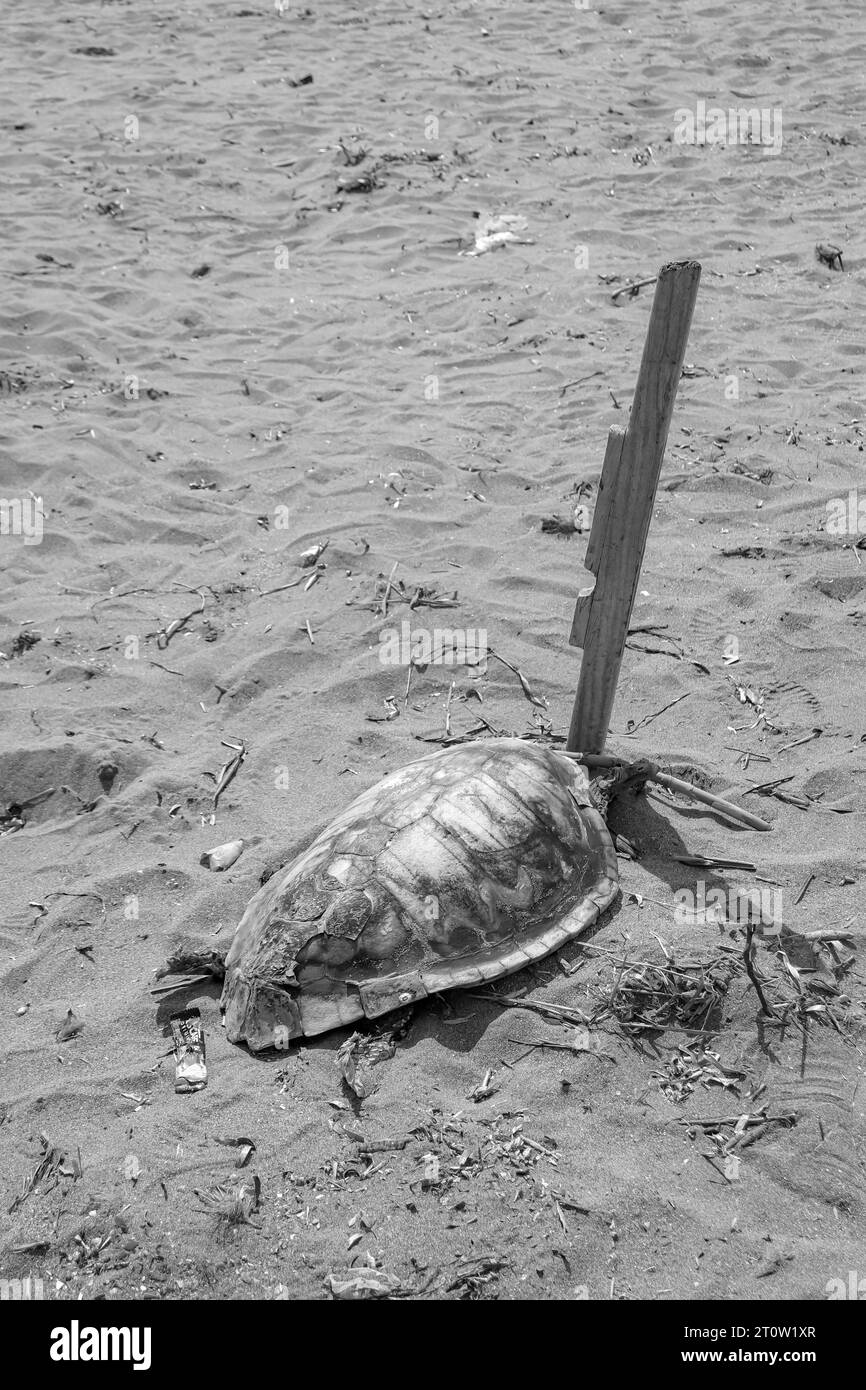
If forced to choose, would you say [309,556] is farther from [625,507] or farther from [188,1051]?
[188,1051]

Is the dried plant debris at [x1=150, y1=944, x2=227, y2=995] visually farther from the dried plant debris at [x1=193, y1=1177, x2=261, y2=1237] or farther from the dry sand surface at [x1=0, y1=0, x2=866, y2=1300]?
Answer: the dried plant debris at [x1=193, y1=1177, x2=261, y2=1237]

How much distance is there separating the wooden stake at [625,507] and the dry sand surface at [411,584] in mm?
371

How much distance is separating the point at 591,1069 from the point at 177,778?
2085 mm

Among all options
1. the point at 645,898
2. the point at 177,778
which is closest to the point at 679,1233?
the point at 645,898

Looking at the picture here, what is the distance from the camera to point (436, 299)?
813 centimetres

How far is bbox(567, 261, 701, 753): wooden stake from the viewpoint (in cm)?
359

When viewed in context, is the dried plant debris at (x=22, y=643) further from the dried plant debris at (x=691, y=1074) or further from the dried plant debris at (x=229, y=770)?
the dried plant debris at (x=691, y=1074)

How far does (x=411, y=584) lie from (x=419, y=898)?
2.35m

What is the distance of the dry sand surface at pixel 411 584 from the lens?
2.97 m

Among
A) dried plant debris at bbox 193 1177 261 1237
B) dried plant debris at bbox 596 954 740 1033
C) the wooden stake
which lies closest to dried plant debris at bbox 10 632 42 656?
the wooden stake

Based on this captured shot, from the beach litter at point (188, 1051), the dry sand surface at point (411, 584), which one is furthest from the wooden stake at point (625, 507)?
the beach litter at point (188, 1051)

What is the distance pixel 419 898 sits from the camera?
3502mm

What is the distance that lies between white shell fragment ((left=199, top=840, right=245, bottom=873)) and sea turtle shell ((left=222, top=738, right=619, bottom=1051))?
31 centimetres

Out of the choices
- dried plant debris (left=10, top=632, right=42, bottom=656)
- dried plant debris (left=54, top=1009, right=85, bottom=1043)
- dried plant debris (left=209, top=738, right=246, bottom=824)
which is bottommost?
dried plant debris (left=54, top=1009, right=85, bottom=1043)
